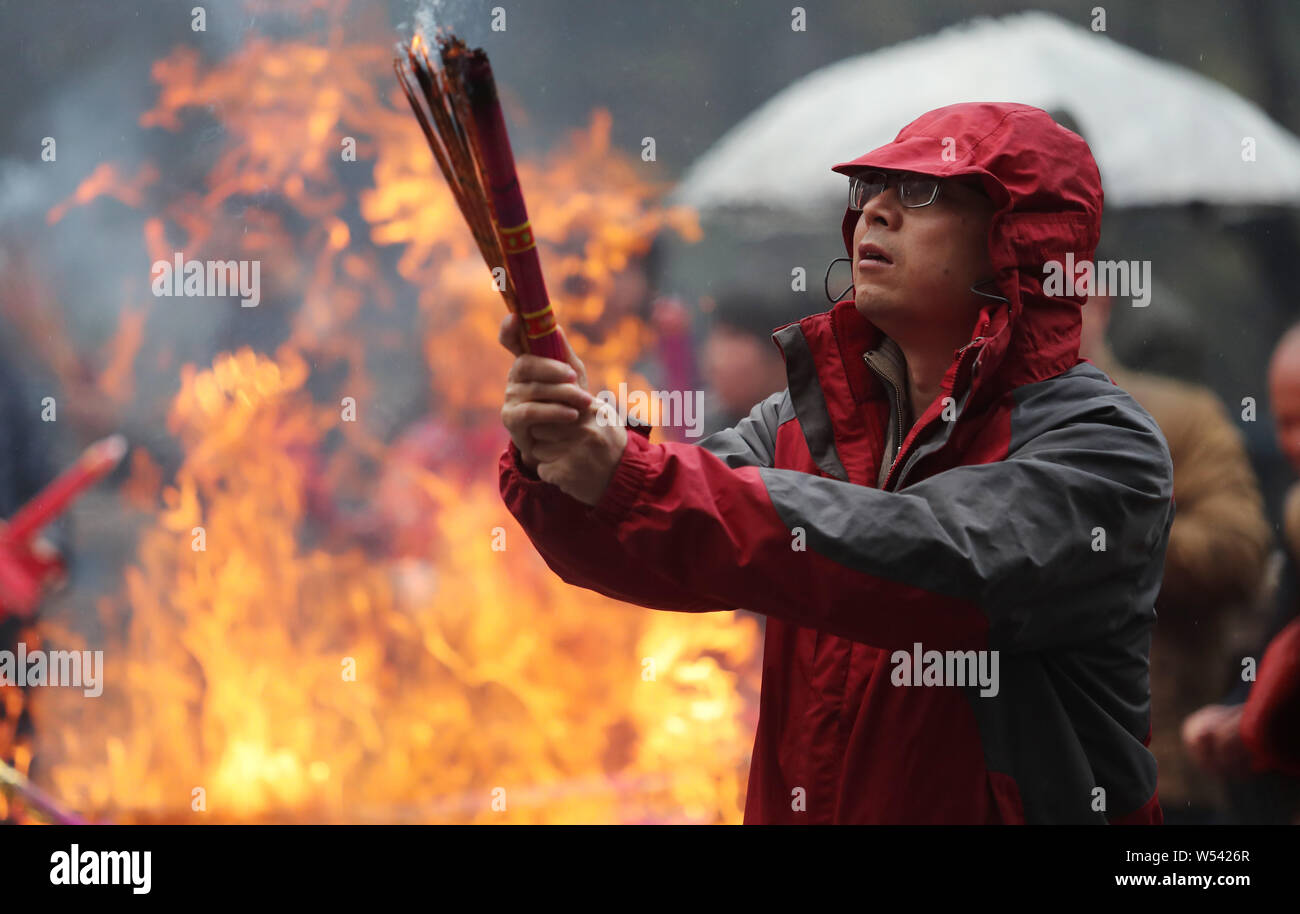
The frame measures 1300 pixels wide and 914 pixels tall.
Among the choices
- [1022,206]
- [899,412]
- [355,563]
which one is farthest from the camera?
[355,563]

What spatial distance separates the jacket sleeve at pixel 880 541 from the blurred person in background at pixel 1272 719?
10.8 ft

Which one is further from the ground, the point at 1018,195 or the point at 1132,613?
the point at 1018,195

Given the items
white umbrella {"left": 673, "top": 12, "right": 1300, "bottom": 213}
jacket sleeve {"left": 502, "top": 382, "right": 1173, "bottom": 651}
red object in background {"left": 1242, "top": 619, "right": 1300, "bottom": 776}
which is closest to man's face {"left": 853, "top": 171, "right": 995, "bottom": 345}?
jacket sleeve {"left": 502, "top": 382, "right": 1173, "bottom": 651}

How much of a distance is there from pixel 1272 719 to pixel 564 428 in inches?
157

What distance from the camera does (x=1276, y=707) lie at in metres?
4.46

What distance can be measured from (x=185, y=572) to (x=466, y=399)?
147 centimetres

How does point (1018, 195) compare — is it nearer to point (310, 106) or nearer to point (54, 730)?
point (310, 106)

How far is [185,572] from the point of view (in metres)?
5.17

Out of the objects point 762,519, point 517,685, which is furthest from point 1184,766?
point 762,519

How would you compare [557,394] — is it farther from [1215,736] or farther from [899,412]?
[1215,736]

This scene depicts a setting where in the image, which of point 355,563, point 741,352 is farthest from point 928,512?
point 355,563

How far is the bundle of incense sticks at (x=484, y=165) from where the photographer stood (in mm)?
1424

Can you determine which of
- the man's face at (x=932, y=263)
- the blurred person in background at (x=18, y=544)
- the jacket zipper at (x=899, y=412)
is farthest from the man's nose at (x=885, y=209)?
the blurred person in background at (x=18, y=544)

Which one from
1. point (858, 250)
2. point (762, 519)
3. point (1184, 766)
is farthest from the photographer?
point (1184, 766)
